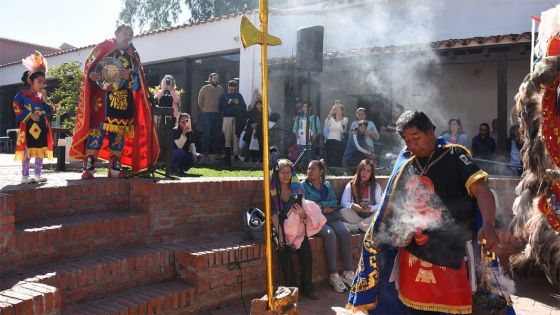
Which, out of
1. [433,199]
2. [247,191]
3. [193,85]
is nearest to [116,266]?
[247,191]

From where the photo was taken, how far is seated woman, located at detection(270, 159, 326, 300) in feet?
16.8

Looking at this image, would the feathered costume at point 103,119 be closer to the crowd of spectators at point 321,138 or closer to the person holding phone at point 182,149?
the person holding phone at point 182,149

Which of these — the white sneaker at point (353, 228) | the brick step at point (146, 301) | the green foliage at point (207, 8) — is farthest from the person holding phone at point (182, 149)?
the green foliage at point (207, 8)

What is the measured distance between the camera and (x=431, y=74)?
12680 mm

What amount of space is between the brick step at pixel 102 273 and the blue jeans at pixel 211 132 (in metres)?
6.10

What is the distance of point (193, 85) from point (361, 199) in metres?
11.1

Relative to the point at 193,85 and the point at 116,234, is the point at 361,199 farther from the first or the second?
the point at 193,85

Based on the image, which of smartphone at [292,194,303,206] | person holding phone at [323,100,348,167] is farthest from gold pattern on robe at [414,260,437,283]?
person holding phone at [323,100,348,167]

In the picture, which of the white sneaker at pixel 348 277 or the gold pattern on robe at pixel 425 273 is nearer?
the gold pattern on robe at pixel 425 273

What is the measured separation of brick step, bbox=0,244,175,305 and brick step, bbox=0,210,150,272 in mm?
85

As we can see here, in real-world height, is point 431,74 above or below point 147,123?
above

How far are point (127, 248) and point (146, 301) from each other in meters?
0.73

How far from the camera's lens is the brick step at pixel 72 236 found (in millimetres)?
3734

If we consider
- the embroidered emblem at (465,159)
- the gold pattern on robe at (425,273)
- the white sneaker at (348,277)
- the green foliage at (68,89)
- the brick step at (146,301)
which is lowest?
the white sneaker at (348,277)
